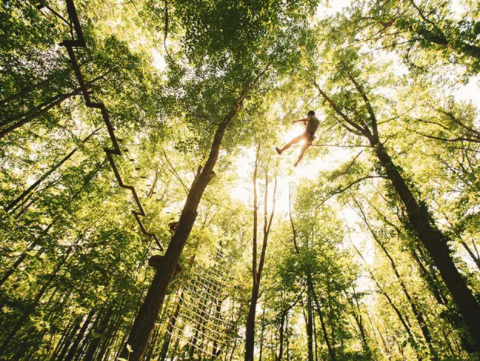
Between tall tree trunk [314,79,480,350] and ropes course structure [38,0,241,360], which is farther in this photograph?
tall tree trunk [314,79,480,350]

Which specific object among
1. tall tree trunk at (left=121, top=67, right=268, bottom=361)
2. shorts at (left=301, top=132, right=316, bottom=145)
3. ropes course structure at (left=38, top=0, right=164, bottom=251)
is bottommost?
tall tree trunk at (left=121, top=67, right=268, bottom=361)

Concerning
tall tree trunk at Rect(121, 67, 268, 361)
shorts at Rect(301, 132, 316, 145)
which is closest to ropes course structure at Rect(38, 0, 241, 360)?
→ tall tree trunk at Rect(121, 67, 268, 361)

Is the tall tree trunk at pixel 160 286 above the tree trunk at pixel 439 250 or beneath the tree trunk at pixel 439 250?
beneath

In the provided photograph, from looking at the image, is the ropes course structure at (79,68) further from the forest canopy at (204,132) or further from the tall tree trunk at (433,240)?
the tall tree trunk at (433,240)

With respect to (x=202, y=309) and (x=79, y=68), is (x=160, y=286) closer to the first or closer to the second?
(x=79, y=68)

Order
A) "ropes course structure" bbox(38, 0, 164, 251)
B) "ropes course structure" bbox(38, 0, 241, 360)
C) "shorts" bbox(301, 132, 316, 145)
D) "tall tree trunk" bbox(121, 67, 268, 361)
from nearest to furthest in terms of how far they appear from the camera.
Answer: "ropes course structure" bbox(38, 0, 164, 251), "ropes course structure" bbox(38, 0, 241, 360), "tall tree trunk" bbox(121, 67, 268, 361), "shorts" bbox(301, 132, 316, 145)

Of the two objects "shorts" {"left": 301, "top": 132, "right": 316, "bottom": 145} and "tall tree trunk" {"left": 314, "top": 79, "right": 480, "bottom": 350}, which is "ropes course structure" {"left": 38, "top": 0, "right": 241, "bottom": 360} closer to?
"shorts" {"left": 301, "top": 132, "right": 316, "bottom": 145}

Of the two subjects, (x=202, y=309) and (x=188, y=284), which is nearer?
(x=188, y=284)

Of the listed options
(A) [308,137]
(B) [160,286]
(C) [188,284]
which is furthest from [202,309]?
(A) [308,137]

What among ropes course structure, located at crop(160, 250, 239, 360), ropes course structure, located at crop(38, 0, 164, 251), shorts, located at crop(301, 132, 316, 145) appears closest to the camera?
ropes course structure, located at crop(38, 0, 164, 251)

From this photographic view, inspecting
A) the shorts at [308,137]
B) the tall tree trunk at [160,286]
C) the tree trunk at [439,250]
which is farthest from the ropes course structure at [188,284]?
the tree trunk at [439,250]

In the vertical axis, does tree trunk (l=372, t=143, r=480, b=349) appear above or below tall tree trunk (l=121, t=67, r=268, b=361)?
above

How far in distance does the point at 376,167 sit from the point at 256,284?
5810mm

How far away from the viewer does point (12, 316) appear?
17.0 feet
